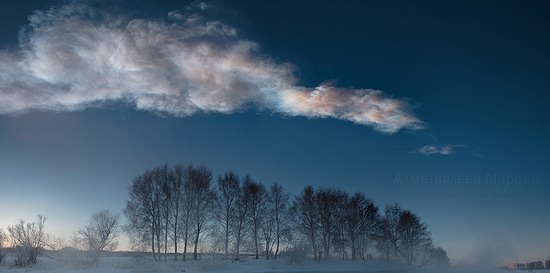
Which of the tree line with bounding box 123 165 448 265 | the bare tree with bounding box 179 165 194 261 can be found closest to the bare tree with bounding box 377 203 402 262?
the tree line with bounding box 123 165 448 265

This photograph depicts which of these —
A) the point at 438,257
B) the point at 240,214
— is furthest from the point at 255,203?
the point at 438,257

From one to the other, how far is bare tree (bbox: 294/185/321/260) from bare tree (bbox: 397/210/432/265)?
18.9 metres

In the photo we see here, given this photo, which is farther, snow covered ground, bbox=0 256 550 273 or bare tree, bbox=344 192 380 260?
bare tree, bbox=344 192 380 260

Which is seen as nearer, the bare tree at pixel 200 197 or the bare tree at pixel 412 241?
the bare tree at pixel 200 197

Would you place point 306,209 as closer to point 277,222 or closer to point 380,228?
point 277,222

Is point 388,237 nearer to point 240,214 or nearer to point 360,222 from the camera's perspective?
point 360,222

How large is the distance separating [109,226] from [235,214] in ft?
57.9

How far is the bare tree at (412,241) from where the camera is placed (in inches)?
3027

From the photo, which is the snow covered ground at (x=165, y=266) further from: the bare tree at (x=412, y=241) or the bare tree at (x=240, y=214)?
the bare tree at (x=412, y=241)

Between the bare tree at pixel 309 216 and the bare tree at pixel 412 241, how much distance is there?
62.0ft

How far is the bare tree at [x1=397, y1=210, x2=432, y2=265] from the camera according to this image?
252 feet

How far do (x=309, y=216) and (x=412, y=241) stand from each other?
22.7 meters

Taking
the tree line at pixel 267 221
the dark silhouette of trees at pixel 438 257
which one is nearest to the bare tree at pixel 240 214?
the tree line at pixel 267 221

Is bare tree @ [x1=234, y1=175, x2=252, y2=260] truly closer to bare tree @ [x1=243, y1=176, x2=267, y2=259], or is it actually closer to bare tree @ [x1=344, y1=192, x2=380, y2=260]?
bare tree @ [x1=243, y1=176, x2=267, y2=259]
